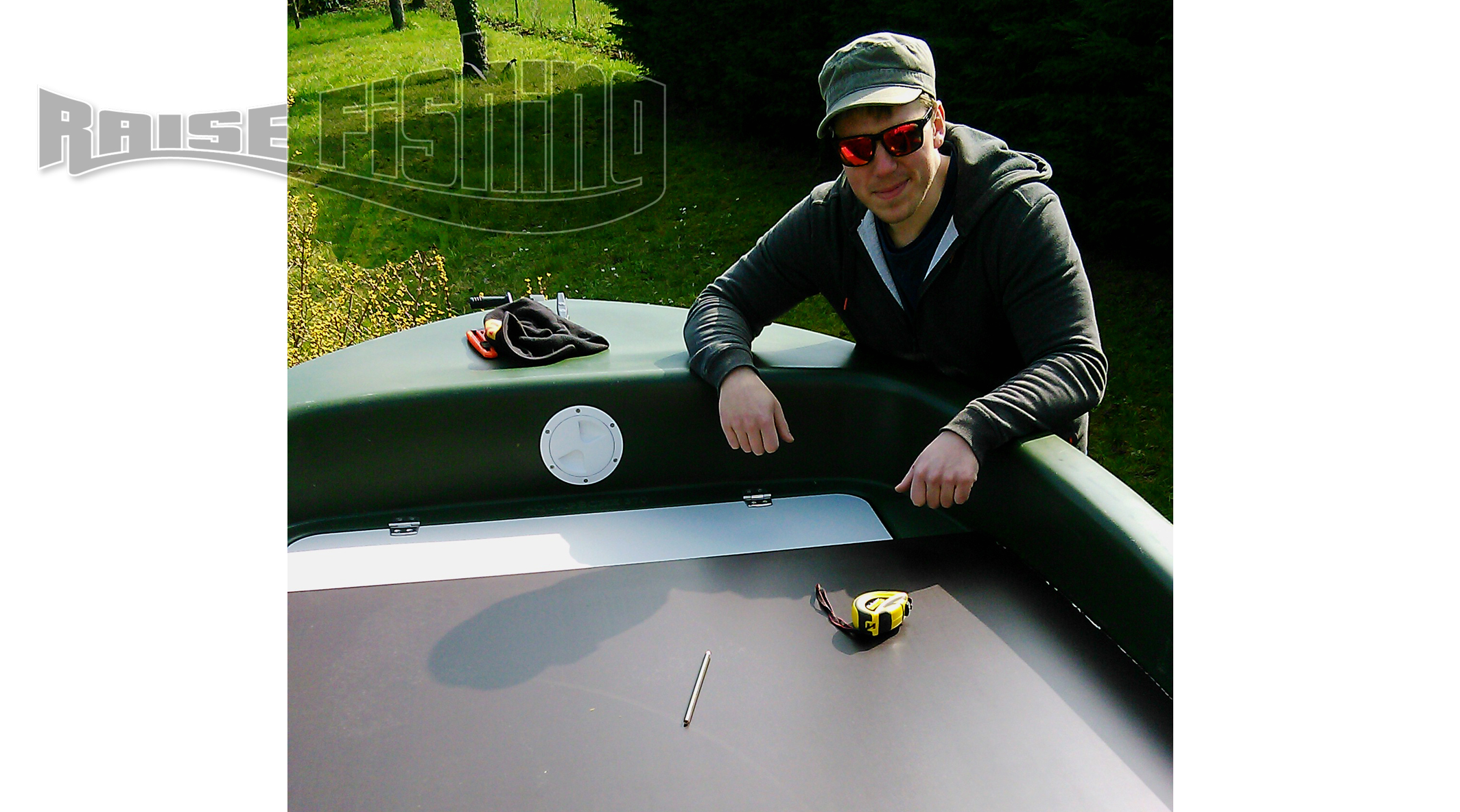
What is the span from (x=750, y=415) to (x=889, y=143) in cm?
49

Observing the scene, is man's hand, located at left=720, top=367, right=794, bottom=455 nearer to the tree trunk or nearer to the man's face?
the man's face

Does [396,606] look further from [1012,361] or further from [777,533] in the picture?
[1012,361]

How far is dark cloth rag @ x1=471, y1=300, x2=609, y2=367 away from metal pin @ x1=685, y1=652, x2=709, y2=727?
29.8 inches

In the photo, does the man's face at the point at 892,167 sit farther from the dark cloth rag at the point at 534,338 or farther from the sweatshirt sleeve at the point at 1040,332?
the dark cloth rag at the point at 534,338

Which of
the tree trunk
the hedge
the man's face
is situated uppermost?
the tree trunk

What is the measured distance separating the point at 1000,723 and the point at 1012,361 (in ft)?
2.66

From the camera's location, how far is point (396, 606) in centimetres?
141

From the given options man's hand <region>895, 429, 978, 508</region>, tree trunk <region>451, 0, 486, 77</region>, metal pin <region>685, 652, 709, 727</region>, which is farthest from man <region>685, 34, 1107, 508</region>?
tree trunk <region>451, 0, 486, 77</region>

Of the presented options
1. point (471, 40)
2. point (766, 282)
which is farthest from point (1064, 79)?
point (471, 40)

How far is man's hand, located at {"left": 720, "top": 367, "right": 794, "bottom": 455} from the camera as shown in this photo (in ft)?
5.46

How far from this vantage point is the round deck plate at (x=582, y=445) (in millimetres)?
1774

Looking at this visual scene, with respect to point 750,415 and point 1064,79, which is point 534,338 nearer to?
point 750,415

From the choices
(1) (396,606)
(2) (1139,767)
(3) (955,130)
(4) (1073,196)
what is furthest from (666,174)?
(2) (1139,767)

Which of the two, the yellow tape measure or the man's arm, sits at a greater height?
the man's arm
